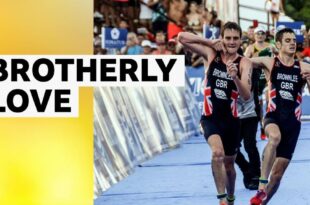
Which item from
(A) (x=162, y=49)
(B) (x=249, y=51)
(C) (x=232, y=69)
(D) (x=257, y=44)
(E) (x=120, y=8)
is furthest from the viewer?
(E) (x=120, y=8)

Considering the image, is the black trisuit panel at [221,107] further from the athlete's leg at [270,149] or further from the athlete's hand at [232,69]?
the athlete's leg at [270,149]

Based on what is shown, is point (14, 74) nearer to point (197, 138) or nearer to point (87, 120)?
point (87, 120)

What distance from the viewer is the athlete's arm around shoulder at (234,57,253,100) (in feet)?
17.5

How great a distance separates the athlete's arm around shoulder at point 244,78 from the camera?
5340 millimetres

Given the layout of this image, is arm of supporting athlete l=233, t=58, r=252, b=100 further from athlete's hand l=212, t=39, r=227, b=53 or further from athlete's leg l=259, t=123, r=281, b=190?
athlete's leg l=259, t=123, r=281, b=190

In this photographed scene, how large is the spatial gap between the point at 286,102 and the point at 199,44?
0.72 meters

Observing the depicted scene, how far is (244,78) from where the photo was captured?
5.36 meters

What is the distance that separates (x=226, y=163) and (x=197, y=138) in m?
3.82

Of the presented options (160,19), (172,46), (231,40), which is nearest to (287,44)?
(231,40)

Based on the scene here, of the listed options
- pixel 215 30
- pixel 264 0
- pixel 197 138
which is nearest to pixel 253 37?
pixel 215 30

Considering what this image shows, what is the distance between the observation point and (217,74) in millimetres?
5422

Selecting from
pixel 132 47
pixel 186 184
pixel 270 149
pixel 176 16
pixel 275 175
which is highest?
pixel 176 16

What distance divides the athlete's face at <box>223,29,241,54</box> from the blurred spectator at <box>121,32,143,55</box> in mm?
1470

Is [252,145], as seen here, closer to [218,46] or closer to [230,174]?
[230,174]
